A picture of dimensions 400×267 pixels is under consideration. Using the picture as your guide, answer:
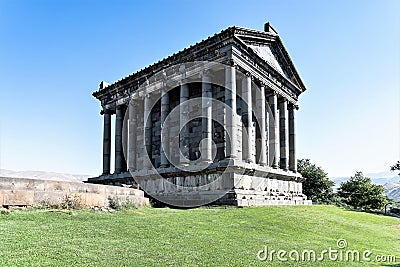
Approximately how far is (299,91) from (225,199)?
53.0 feet

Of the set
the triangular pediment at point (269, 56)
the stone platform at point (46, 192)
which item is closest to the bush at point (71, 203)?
the stone platform at point (46, 192)

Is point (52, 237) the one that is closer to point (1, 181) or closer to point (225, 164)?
point (1, 181)

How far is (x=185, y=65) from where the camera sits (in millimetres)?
24094

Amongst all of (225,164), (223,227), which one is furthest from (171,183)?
(223,227)

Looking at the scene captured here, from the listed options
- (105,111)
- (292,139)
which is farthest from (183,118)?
(105,111)

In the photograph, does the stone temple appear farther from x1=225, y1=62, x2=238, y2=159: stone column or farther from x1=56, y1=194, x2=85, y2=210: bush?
x1=56, y1=194, x2=85, y2=210: bush

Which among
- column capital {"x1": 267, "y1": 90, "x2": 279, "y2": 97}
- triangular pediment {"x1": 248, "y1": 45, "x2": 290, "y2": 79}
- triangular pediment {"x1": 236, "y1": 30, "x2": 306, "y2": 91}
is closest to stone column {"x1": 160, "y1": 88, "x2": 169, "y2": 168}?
triangular pediment {"x1": 236, "y1": 30, "x2": 306, "y2": 91}

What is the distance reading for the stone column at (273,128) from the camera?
2598cm

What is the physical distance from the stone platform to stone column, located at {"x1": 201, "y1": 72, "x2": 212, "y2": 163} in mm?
7347

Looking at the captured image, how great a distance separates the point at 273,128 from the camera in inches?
1041

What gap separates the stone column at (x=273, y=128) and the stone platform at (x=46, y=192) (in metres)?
14.4

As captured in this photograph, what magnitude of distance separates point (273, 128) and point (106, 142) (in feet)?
49.4

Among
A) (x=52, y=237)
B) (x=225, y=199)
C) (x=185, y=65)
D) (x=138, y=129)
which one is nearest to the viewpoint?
(x=52, y=237)

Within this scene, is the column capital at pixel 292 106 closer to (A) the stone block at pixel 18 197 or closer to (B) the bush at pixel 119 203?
(B) the bush at pixel 119 203
